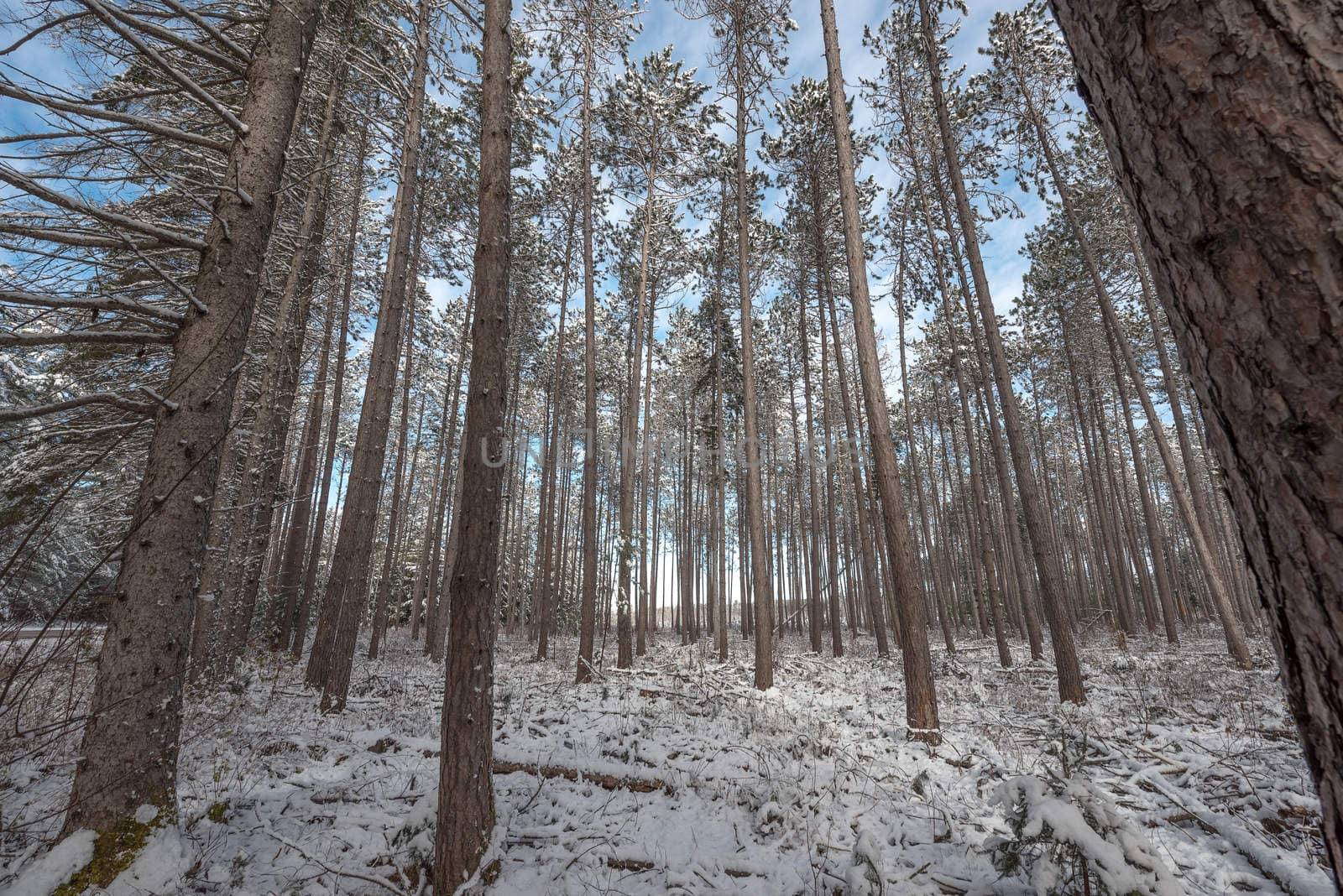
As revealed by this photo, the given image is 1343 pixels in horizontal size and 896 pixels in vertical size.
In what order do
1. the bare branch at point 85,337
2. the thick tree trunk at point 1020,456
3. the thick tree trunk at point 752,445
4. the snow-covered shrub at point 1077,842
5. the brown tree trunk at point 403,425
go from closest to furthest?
the snow-covered shrub at point 1077,842 → the bare branch at point 85,337 → the thick tree trunk at point 1020,456 → the thick tree trunk at point 752,445 → the brown tree trunk at point 403,425

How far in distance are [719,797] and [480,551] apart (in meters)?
2.84

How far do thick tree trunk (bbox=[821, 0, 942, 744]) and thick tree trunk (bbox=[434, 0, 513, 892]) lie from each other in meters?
4.02

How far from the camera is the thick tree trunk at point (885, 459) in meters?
5.57

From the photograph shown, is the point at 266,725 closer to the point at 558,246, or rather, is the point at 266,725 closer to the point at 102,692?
the point at 102,692

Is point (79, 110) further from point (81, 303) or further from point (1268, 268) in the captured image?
point (1268, 268)

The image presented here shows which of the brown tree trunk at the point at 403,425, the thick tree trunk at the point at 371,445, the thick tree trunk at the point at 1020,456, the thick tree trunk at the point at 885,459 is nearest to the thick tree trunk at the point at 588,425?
the thick tree trunk at the point at 371,445

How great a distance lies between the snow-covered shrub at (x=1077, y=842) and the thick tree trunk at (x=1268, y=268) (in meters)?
1.91

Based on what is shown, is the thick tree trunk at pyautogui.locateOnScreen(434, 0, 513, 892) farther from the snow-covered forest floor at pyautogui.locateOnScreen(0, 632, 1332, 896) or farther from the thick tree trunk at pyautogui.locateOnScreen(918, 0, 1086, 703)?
the thick tree trunk at pyautogui.locateOnScreen(918, 0, 1086, 703)

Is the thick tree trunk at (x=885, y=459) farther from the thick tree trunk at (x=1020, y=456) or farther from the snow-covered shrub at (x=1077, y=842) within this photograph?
the snow-covered shrub at (x=1077, y=842)

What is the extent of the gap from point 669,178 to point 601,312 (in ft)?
21.0

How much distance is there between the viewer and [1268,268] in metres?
0.75

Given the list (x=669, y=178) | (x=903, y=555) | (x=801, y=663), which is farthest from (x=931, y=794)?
(x=669, y=178)

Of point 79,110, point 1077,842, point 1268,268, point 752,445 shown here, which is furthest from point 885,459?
point 79,110

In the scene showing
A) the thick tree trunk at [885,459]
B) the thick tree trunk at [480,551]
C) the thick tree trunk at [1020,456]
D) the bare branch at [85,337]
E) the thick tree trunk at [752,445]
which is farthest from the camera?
the thick tree trunk at [752,445]
